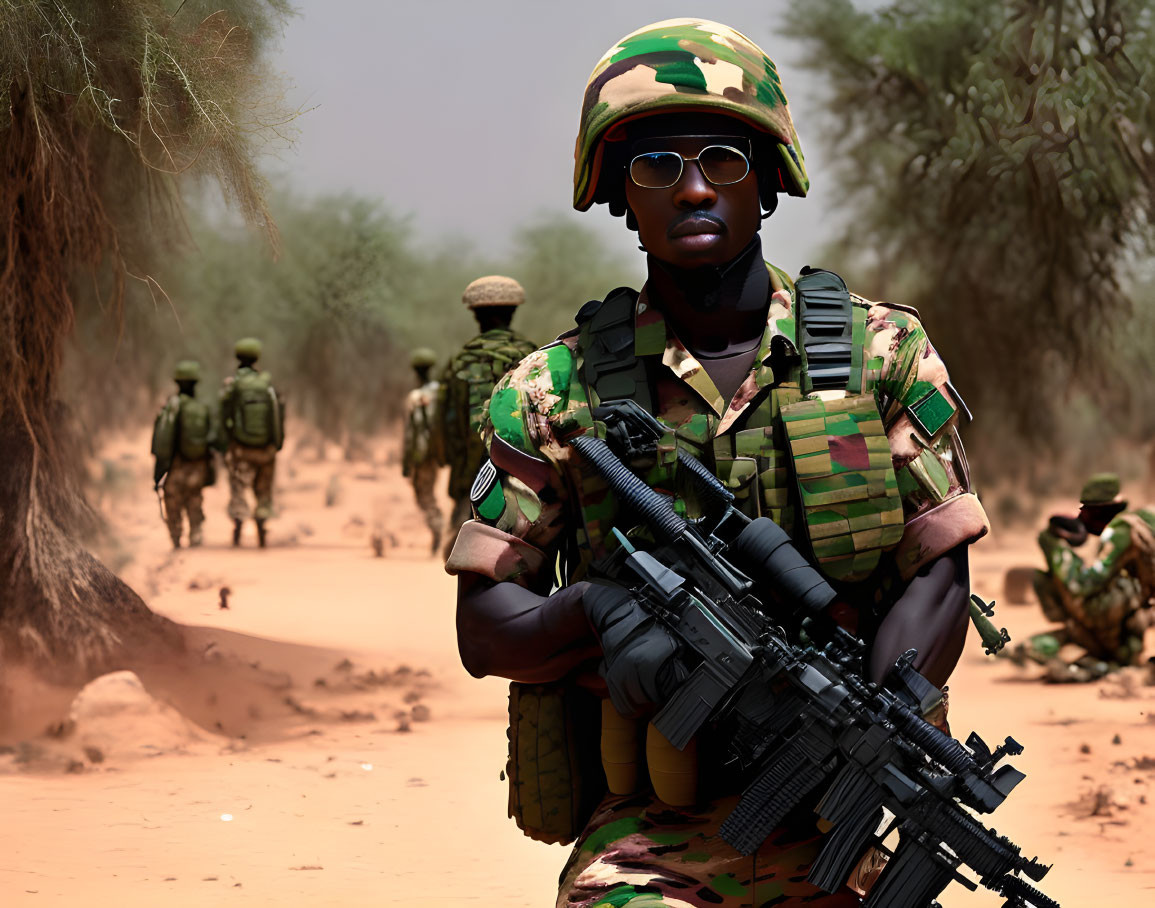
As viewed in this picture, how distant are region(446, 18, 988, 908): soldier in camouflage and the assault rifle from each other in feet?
0.34

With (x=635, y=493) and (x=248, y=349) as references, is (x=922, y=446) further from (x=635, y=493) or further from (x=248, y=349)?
(x=248, y=349)

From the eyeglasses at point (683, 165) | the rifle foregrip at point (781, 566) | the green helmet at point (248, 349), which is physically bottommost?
the rifle foregrip at point (781, 566)

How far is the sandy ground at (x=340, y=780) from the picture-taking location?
584 cm

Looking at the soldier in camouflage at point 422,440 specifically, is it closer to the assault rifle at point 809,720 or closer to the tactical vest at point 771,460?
the tactical vest at point 771,460

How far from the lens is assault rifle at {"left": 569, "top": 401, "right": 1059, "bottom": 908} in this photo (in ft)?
7.16

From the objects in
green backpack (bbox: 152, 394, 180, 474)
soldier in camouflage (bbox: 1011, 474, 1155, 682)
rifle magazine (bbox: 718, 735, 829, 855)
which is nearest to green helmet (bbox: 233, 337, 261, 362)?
green backpack (bbox: 152, 394, 180, 474)

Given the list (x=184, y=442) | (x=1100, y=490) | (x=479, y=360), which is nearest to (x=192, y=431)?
(x=184, y=442)

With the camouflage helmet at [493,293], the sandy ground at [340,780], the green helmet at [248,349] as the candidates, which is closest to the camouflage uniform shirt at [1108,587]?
the sandy ground at [340,780]

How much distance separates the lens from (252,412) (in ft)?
50.3

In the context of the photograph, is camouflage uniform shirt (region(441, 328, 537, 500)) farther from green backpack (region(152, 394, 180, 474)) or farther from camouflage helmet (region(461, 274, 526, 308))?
green backpack (region(152, 394, 180, 474))

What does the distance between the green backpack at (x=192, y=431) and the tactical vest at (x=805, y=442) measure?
506 inches

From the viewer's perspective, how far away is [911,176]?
17.6 metres

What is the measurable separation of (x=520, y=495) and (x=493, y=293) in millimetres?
7324

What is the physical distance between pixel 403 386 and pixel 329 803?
27358 mm
